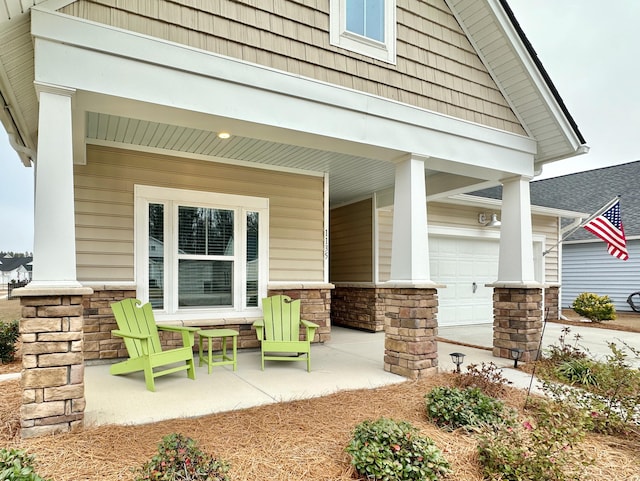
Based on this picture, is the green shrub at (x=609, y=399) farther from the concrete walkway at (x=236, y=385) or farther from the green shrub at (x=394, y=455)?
the green shrub at (x=394, y=455)

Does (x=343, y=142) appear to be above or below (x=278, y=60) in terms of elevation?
below

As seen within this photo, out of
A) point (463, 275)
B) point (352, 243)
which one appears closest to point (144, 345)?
point (352, 243)

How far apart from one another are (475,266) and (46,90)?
29.0 ft

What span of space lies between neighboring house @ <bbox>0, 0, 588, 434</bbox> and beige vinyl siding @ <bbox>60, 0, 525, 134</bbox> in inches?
0.7

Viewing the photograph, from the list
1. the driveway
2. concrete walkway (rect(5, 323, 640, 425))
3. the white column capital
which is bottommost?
the driveway

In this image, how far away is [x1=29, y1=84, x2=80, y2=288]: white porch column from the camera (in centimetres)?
286

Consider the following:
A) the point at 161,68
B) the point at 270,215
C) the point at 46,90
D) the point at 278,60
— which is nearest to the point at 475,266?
the point at 270,215

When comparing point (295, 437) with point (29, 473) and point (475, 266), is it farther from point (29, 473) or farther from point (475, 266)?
point (475, 266)

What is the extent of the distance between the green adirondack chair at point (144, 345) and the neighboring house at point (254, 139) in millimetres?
709

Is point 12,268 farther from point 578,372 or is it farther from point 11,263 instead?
point 578,372

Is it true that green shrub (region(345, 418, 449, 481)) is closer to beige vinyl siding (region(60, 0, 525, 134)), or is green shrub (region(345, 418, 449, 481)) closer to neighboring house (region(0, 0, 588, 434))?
neighboring house (region(0, 0, 588, 434))

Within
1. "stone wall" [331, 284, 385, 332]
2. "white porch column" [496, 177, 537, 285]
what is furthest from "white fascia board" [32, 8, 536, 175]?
"stone wall" [331, 284, 385, 332]

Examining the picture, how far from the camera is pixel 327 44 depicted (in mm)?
4133

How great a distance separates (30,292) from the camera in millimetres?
2695
